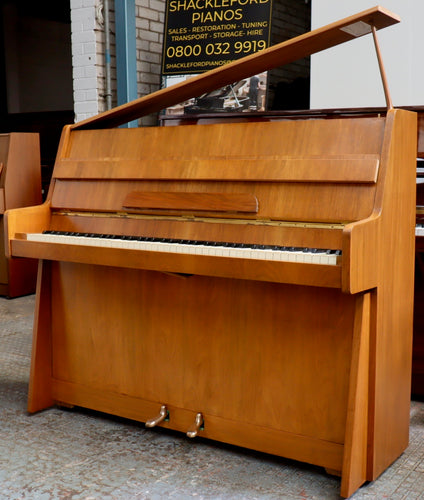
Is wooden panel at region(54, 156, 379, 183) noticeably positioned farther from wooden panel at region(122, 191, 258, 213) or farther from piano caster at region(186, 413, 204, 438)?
piano caster at region(186, 413, 204, 438)

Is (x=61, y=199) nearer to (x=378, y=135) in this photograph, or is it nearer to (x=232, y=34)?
(x=378, y=135)

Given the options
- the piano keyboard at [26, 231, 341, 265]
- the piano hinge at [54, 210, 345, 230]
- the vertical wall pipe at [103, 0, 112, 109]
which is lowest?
the piano keyboard at [26, 231, 341, 265]

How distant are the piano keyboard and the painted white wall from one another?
8.56 feet

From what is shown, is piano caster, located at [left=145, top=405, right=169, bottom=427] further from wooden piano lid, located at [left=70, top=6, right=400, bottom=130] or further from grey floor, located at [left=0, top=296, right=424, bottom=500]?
wooden piano lid, located at [left=70, top=6, right=400, bottom=130]

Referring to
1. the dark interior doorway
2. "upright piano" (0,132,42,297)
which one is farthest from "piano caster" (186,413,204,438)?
the dark interior doorway

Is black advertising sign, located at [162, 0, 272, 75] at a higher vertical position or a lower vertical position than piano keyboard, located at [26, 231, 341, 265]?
higher

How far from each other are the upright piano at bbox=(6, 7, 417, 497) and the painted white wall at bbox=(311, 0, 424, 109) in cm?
222

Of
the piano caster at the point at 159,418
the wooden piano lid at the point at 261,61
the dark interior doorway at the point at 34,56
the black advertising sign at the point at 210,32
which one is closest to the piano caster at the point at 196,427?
the piano caster at the point at 159,418

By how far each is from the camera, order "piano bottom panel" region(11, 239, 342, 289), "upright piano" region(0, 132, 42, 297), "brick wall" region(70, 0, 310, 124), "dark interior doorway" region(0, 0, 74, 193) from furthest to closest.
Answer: "dark interior doorway" region(0, 0, 74, 193)
"brick wall" region(70, 0, 310, 124)
"upright piano" region(0, 132, 42, 297)
"piano bottom panel" region(11, 239, 342, 289)

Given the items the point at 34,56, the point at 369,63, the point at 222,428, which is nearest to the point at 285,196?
the point at 222,428

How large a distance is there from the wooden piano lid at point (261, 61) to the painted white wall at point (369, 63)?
2.13 metres

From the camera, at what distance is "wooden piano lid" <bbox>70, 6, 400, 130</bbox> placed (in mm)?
2314

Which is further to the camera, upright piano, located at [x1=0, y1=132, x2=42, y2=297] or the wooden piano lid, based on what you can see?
upright piano, located at [x1=0, y1=132, x2=42, y2=297]

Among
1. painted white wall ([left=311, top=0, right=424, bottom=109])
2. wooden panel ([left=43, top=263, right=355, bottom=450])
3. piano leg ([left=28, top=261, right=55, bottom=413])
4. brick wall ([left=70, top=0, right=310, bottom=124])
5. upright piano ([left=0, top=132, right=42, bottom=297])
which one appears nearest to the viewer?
wooden panel ([left=43, top=263, right=355, bottom=450])
